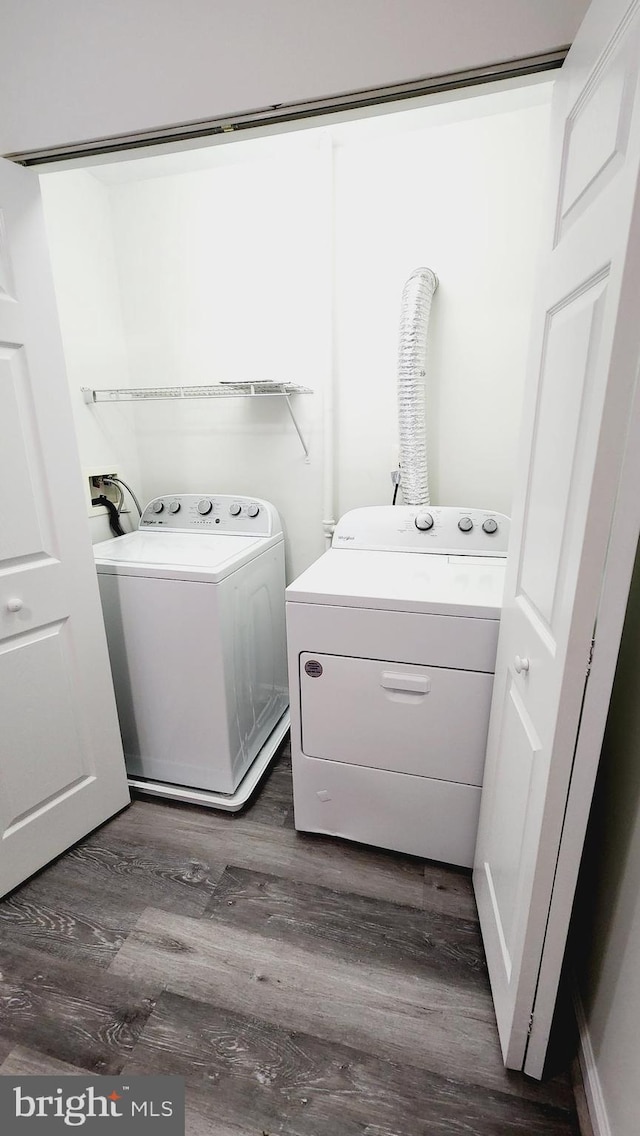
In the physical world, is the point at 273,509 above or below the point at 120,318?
below

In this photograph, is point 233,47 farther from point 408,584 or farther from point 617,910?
point 617,910

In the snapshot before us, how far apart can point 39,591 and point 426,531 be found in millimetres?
1302

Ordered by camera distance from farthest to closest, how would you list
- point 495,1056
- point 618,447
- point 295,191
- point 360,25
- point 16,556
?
point 295,191 < point 16,556 < point 495,1056 < point 360,25 < point 618,447

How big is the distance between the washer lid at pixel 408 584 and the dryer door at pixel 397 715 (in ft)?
0.59

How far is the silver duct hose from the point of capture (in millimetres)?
1710

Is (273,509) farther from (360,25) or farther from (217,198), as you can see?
→ (360,25)

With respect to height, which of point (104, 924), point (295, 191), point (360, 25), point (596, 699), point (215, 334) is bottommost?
point (104, 924)

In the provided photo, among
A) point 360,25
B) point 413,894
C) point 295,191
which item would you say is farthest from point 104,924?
point 295,191

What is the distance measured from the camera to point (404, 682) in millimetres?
1340

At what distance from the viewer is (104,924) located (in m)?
1.33

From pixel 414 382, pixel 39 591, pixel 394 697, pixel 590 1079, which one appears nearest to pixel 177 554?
pixel 39 591

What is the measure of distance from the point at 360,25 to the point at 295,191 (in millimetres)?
1156

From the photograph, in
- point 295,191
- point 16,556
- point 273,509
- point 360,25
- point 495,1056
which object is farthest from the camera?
point 273,509

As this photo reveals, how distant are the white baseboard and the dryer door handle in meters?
0.75
